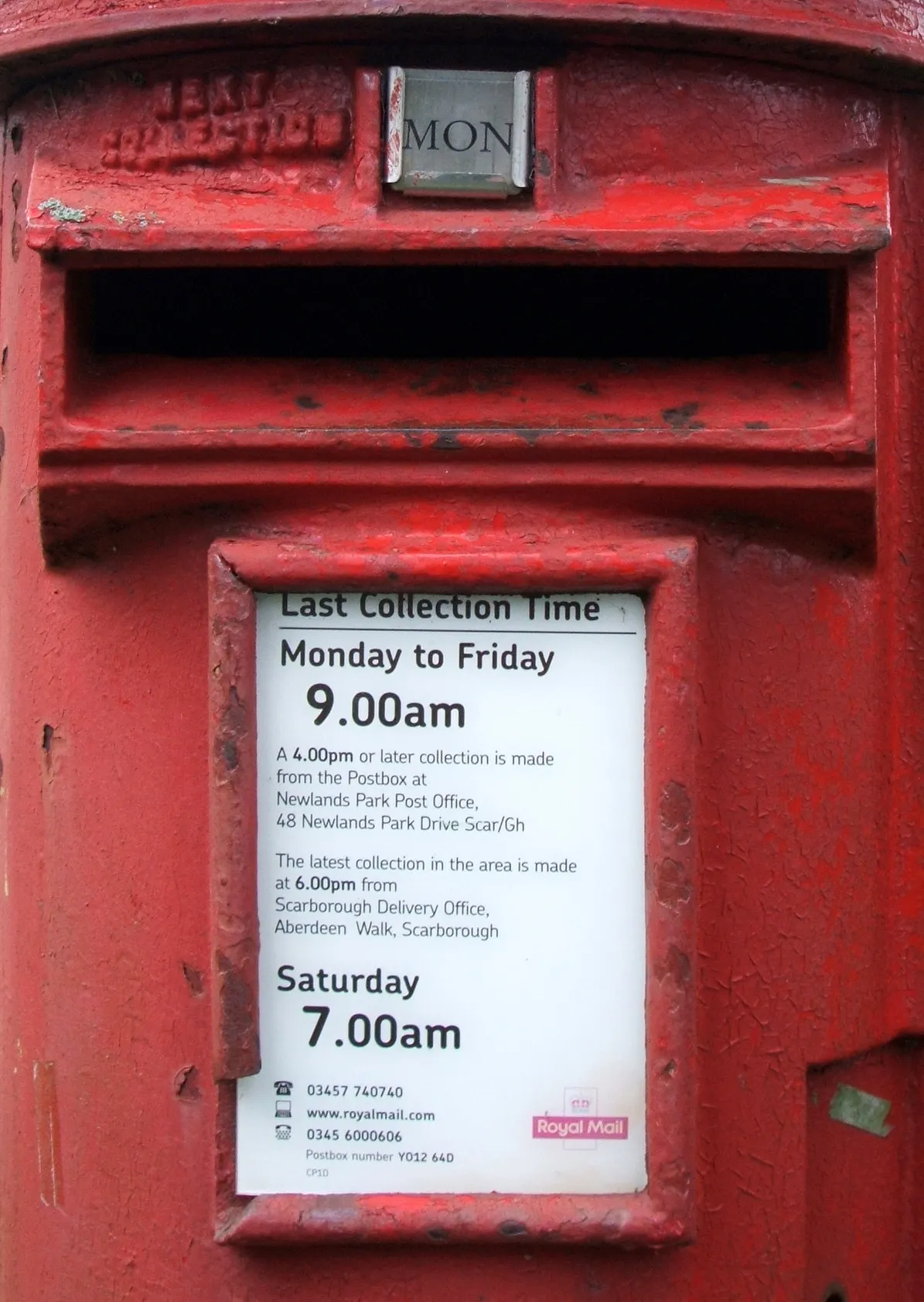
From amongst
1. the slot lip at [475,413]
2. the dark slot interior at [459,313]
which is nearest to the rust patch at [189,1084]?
the slot lip at [475,413]

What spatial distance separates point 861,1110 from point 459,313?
0.94m

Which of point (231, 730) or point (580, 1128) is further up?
point (231, 730)

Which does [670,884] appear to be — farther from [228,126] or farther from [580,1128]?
[228,126]

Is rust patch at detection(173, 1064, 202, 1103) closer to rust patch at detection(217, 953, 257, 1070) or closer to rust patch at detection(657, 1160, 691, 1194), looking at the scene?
rust patch at detection(217, 953, 257, 1070)

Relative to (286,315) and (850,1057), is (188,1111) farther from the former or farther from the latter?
(286,315)

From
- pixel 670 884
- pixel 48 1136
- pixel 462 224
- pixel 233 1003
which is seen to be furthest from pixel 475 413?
pixel 48 1136

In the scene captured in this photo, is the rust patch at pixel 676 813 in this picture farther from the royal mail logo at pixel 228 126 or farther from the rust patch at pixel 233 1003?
the royal mail logo at pixel 228 126

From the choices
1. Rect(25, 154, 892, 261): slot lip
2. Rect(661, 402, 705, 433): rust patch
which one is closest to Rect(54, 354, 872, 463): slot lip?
Rect(661, 402, 705, 433): rust patch

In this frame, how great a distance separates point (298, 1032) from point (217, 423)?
60 cm

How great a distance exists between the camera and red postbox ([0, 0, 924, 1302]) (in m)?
1.14

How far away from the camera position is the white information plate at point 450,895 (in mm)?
1189

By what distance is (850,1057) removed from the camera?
4.14 ft

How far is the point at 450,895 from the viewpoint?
3.91 ft

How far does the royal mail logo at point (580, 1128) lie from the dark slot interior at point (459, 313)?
2.50 ft
